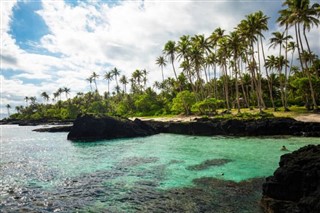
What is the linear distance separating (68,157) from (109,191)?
1573 cm

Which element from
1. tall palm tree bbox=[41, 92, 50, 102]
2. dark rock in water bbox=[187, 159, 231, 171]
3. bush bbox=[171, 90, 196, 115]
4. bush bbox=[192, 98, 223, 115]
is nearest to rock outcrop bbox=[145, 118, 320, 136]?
bush bbox=[192, 98, 223, 115]

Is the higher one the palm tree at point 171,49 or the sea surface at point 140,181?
the palm tree at point 171,49

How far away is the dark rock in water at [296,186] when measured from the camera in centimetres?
1044

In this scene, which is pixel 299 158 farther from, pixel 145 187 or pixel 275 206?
pixel 145 187

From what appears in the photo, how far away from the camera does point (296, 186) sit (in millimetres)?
11680

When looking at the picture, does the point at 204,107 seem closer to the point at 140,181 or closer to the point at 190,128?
the point at 190,128

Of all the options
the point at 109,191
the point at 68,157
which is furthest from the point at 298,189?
the point at 68,157

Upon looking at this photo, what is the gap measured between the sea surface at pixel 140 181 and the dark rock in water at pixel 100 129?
20.2 m

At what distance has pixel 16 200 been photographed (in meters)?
15.6

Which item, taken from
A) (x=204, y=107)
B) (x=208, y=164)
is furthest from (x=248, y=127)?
(x=208, y=164)

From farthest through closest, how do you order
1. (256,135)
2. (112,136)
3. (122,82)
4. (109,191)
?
(122,82) → (112,136) → (256,135) → (109,191)

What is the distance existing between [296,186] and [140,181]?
1050cm

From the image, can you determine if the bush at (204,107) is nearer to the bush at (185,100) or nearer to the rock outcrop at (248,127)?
the bush at (185,100)

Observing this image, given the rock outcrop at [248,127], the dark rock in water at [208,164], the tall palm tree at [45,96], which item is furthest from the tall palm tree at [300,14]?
the tall palm tree at [45,96]
